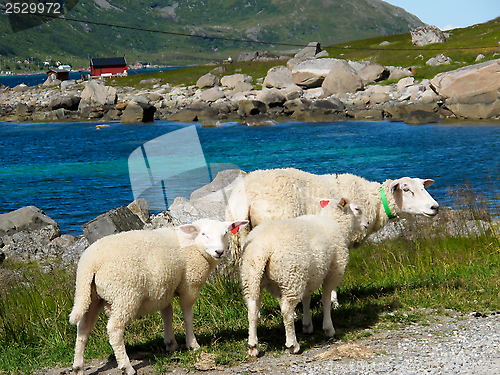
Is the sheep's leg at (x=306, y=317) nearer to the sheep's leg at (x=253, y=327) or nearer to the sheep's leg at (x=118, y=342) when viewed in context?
the sheep's leg at (x=253, y=327)

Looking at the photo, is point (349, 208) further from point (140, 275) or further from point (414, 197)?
point (140, 275)

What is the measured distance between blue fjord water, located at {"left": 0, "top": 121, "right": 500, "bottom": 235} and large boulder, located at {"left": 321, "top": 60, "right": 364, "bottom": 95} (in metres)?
9.19

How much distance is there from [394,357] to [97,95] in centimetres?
6034

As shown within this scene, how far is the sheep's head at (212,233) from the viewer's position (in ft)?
16.9

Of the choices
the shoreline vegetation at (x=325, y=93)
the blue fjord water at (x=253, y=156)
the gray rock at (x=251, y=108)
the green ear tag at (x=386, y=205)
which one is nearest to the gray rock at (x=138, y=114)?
the shoreline vegetation at (x=325, y=93)

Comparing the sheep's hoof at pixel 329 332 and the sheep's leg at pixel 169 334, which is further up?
the sheep's leg at pixel 169 334

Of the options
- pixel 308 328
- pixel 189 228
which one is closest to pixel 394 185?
pixel 308 328

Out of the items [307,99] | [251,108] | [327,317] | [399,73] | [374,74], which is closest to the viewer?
[327,317]

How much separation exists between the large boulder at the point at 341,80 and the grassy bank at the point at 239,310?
42.8 metres

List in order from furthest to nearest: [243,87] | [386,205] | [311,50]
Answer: [311,50] < [243,87] < [386,205]

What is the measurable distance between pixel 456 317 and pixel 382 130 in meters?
32.7

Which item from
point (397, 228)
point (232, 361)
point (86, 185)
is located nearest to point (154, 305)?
point (232, 361)

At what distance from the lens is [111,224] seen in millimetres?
13008

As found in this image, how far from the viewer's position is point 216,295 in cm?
680
